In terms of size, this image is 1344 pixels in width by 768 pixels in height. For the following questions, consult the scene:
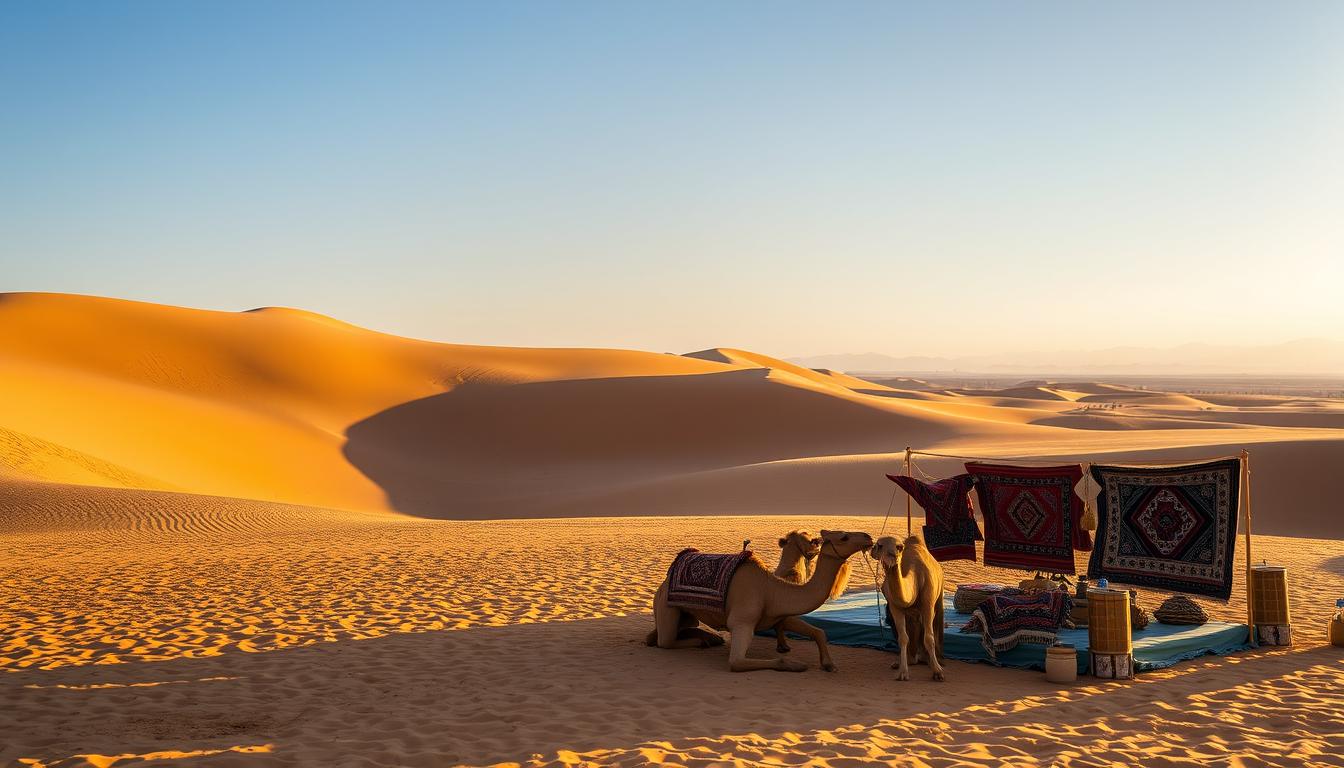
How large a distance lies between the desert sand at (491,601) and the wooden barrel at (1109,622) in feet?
1.31

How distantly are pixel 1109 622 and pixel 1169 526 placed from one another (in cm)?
223

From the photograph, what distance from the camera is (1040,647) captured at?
398 inches

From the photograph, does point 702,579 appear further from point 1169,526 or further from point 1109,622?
point 1169,526

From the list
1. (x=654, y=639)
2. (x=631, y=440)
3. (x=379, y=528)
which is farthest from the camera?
(x=631, y=440)

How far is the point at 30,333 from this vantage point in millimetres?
53531

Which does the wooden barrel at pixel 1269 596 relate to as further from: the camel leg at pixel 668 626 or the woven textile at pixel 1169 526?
the camel leg at pixel 668 626

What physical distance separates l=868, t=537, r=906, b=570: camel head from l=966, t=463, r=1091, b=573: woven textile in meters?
3.09

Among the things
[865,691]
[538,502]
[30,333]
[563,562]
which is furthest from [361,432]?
[865,691]

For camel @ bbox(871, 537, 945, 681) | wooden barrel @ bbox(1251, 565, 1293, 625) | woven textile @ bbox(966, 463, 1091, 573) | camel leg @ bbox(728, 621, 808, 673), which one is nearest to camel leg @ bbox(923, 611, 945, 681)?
camel @ bbox(871, 537, 945, 681)

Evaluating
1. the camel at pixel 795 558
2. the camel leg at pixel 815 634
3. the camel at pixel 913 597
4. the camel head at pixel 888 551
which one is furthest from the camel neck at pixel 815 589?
the camel head at pixel 888 551

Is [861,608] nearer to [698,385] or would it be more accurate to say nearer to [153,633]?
[153,633]

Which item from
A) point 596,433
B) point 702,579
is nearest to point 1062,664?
point 702,579

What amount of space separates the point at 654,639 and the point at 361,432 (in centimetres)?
4031

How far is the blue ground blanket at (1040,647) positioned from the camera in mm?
10164
